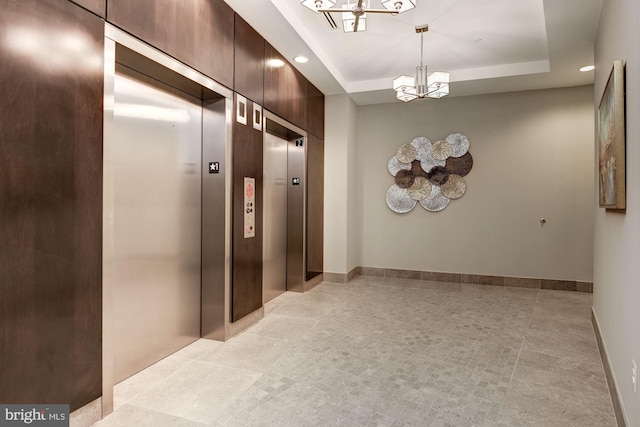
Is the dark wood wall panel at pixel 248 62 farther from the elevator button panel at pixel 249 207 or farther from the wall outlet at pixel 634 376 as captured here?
the wall outlet at pixel 634 376

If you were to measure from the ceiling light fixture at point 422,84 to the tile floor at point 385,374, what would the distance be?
270 centimetres

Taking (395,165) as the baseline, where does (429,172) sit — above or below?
below

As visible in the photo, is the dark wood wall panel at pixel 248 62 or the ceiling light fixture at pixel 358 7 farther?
the dark wood wall panel at pixel 248 62

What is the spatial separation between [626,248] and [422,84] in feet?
10.0

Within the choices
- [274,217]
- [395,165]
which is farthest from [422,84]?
[274,217]

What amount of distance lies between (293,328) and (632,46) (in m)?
3.37

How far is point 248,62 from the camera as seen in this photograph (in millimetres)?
3627

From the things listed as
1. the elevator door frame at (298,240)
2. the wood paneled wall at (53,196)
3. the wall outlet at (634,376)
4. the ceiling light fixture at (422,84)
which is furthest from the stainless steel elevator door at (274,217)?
the wall outlet at (634,376)

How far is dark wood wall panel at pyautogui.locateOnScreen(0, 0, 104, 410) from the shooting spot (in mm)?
1646

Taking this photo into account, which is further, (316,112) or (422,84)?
(316,112)
